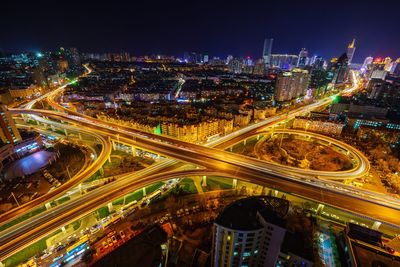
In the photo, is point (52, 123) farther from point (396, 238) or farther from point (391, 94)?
point (391, 94)

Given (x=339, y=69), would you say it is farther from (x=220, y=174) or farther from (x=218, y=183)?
(x=220, y=174)

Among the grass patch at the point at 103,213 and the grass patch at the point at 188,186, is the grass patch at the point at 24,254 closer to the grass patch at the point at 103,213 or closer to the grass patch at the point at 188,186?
the grass patch at the point at 103,213

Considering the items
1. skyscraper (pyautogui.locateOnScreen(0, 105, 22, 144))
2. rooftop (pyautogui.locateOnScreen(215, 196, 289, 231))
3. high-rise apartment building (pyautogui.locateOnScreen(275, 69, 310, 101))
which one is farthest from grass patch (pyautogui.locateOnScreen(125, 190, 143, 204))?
high-rise apartment building (pyautogui.locateOnScreen(275, 69, 310, 101))

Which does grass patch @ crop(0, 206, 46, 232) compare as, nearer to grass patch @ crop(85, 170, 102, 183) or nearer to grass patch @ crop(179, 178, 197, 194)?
grass patch @ crop(85, 170, 102, 183)

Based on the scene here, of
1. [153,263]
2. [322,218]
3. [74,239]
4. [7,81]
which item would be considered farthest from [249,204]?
[7,81]

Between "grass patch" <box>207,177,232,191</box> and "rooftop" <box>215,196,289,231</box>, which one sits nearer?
"rooftop" <box>215,196,289,231</box>

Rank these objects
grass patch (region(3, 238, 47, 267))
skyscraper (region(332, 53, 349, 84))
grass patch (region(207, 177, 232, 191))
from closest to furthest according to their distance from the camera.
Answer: grass patch (region(3, 238, 47, 267)) → grass patch (region(207, 177, 232, 191)) → skyscraper (region(332, 53, 349, 84))

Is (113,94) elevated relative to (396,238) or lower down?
elevated
